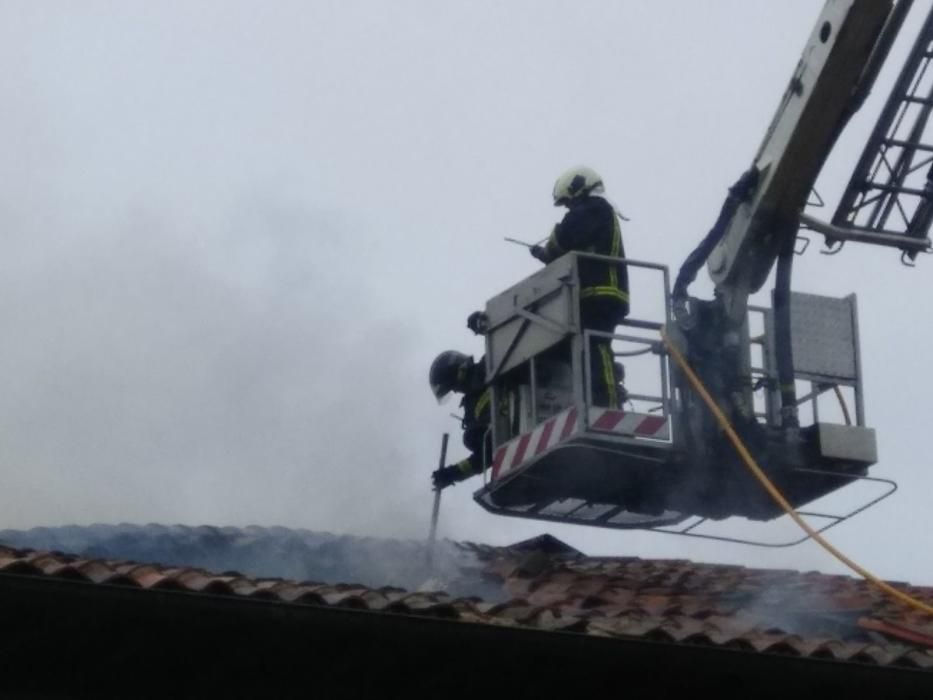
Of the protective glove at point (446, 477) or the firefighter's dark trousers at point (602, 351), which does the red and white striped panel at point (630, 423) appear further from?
the protective glove at point (446, 477)

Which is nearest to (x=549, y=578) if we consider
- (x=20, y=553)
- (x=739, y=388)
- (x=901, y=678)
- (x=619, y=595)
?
(x=619, y=595)

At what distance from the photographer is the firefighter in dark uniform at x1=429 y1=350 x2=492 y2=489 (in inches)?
504

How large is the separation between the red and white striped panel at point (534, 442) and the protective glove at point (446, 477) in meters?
0.55

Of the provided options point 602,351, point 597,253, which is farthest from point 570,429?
point 597,253

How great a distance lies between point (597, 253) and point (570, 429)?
126 centimetres

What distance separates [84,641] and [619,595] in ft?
12.7

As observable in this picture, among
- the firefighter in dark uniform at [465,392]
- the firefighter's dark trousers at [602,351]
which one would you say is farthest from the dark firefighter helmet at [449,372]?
the firefighter's dark trousers at [602,351]

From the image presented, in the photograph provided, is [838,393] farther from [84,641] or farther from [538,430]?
[84,641]

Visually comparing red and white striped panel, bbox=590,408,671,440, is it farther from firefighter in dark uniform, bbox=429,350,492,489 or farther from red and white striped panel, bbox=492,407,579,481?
firefighter in dark uniform, bbox=429,350,492,489

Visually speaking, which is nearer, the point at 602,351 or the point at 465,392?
the point at 602,351

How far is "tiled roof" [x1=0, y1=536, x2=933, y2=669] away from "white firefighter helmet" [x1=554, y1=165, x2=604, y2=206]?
230 centimetres

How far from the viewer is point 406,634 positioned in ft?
23.9

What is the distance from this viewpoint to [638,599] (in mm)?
10141

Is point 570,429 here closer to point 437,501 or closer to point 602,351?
point 602,351
